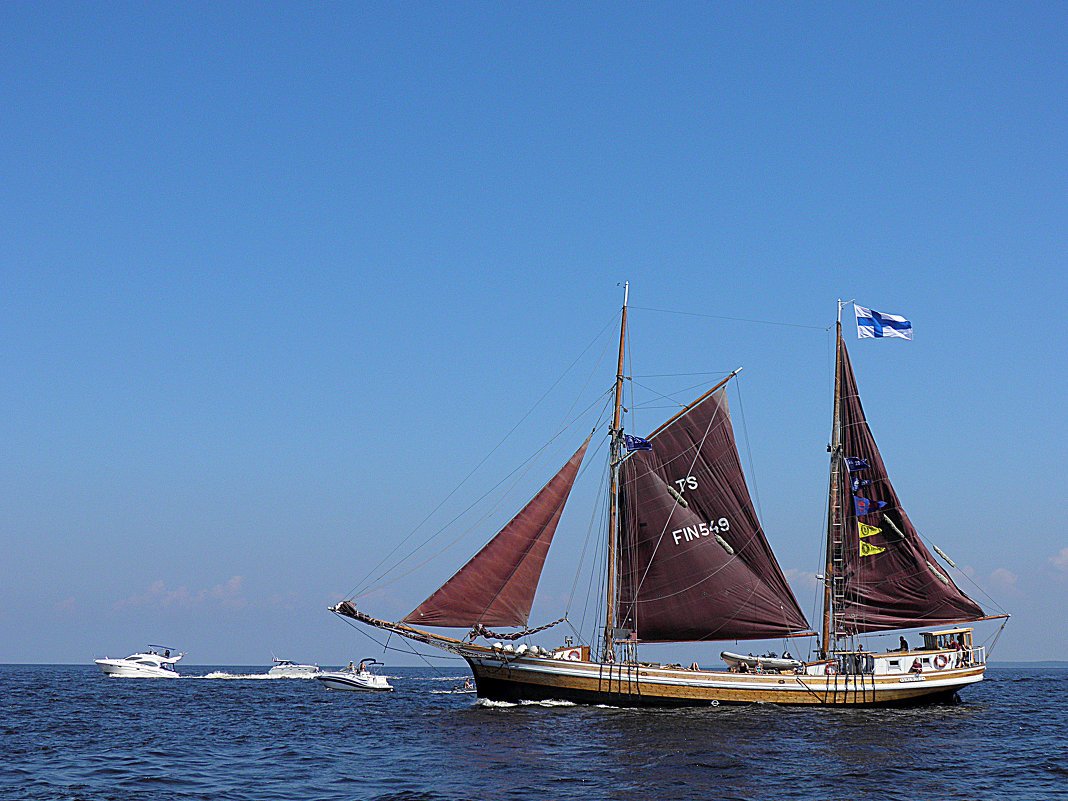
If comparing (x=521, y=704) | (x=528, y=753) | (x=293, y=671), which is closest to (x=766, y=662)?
(x=521, y=704)

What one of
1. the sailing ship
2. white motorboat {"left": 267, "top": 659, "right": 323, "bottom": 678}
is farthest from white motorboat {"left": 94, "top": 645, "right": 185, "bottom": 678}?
the sailing ship

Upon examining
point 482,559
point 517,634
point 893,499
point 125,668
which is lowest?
point 125,668

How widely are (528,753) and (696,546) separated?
2148cm

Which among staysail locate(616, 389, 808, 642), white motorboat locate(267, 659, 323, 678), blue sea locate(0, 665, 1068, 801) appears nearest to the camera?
blue sea locate(0, 665, 1068, 801)

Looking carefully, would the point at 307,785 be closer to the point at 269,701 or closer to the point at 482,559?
the point at 482,559

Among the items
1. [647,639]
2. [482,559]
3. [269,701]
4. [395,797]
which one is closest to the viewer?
[395,797]

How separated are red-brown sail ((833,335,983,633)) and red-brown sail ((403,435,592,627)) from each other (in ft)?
68.1

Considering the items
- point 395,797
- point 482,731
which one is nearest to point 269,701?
point 482,731

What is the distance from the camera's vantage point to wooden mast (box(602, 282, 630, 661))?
5731 cm

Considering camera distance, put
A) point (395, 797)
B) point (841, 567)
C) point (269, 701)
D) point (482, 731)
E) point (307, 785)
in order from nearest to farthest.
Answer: point (395, 797) < point (307, 785) < point (482, 731) < point (841, 567) < point (269, 701)

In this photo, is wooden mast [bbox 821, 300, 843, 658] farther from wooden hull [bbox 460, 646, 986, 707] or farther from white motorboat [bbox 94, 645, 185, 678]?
white motorboat [bbox 94, 645, 185, 678]

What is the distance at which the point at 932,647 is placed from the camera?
61.7 meters

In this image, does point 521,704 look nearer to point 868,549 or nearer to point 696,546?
point 696,546

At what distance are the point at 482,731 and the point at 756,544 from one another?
21452 mm
